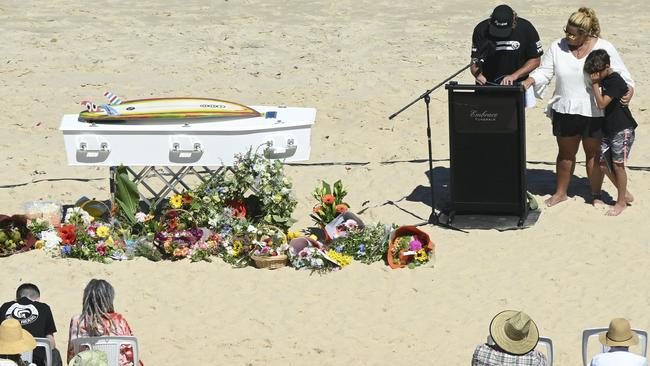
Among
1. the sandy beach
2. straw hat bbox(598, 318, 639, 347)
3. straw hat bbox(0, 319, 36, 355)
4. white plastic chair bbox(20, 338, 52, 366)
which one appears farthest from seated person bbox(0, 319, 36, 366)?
straw hat bbox(598, 318, 639, 347)

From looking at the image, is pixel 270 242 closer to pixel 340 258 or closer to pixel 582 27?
pixel 340 258

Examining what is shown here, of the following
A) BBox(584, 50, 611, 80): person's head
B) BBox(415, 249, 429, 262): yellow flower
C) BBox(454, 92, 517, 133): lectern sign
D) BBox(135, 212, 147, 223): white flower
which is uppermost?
BBox(584, 50, 611, 80): person's head

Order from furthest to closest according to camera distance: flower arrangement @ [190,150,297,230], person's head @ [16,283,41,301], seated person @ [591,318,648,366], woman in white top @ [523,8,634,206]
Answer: woman in white top @ [523,8,634,206] → flower arrangement @ [190,150,297,230] → person's head @ [16,283,41,301] → seated person @ [591,318,648,366]

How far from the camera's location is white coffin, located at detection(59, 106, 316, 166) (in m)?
12.5

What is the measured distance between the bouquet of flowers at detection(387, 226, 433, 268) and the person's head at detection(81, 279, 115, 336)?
3.06 meters

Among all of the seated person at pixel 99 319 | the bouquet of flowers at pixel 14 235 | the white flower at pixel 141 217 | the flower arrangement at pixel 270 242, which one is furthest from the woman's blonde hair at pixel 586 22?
the seated person at pixel 99 319

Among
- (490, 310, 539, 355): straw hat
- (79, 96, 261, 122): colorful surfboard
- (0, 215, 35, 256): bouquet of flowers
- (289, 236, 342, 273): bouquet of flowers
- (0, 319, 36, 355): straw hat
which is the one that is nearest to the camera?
(490, 310, 539, 355): straw hat

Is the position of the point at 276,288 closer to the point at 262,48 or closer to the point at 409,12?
the point at 262,48

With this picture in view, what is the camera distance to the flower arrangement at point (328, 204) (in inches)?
497

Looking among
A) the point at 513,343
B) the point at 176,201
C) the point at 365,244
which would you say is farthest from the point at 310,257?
the point at 513,343

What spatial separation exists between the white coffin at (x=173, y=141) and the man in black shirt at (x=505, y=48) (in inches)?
62.6

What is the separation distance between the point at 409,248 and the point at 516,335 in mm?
3298

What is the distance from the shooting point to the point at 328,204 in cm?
1262

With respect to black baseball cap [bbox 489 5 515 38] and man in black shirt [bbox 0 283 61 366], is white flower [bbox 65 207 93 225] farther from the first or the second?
black baseball cap [bbox 489 5 515 38]
